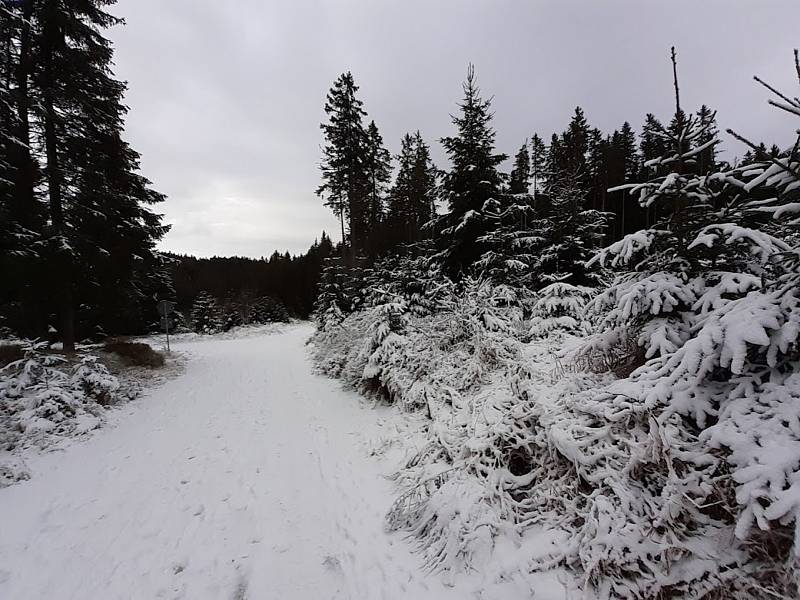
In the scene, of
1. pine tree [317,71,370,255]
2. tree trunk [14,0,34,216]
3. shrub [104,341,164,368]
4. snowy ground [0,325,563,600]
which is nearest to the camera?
snowy ground [0,325,563,600]

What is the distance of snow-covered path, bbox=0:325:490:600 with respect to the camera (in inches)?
126

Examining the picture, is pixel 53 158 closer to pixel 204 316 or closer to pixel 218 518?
pixel 218 518

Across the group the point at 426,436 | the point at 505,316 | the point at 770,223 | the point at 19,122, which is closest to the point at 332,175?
the point at 19,122

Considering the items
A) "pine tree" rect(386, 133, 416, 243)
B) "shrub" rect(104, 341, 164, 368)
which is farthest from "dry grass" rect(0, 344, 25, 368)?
"pine tree" rect(386, 133, 416, 243)

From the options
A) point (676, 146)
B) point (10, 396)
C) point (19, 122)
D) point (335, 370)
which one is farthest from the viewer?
point (335, 370)

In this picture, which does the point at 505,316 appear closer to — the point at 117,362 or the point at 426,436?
the point at 426,436

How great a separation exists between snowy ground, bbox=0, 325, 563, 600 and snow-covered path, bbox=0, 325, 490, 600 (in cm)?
2

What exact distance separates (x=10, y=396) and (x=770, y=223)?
40.6ft

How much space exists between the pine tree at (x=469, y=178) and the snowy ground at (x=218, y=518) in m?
6.55

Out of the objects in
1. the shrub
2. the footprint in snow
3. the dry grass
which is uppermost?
the dry grass

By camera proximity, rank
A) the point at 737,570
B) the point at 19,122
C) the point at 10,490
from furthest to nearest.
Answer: the point at 19,122, the point at 10,490, the point at 737,570

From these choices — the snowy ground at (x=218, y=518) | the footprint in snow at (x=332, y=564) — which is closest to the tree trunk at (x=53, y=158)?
the snowy ground at (x=218, y=518)

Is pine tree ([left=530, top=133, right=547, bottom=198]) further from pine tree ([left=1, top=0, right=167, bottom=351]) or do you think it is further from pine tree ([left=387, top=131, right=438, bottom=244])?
pine tree ([left=1, top=0, right=167, bottom=351])

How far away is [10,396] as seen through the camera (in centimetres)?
675
